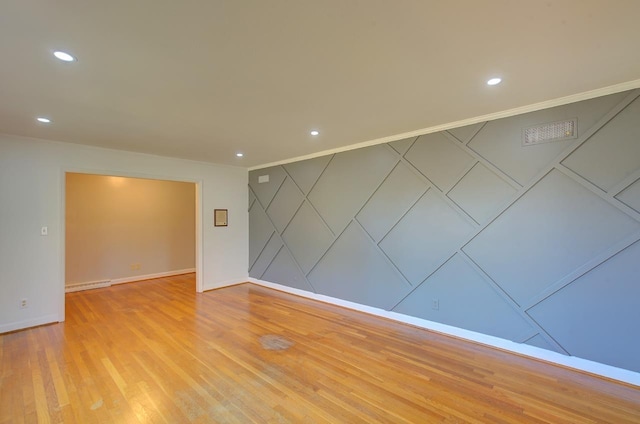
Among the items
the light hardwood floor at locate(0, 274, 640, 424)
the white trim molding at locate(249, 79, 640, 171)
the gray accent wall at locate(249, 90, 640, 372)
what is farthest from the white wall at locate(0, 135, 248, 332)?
the white trim molding at locate(249, 79, 640, 171)

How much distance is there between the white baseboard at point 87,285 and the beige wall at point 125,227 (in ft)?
0.23

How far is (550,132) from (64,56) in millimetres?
4180

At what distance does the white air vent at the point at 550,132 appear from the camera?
2664 mm

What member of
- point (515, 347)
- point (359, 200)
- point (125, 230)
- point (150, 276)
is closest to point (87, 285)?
point (150, 276)

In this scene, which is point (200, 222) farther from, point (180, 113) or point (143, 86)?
point (143, 86)

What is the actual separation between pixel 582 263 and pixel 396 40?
2674mm

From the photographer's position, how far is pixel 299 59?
6.49 ft

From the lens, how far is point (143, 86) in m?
2.35

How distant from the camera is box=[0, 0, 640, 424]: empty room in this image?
68.7 inches

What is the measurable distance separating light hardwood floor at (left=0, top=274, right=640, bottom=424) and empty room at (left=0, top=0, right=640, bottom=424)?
0.02 metres

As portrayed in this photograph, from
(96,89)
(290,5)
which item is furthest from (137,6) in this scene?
(96,89)

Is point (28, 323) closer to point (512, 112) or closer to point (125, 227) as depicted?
point (125, 227)

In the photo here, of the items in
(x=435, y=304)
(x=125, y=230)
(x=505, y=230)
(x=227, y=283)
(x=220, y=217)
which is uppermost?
(x=220, y=217)

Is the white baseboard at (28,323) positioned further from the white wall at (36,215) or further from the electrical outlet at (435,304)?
the electrical outlet at (435,304)
